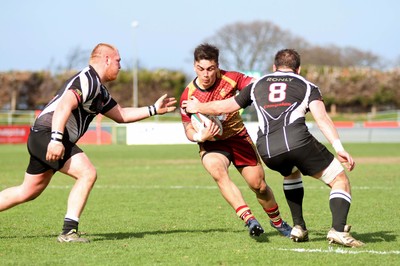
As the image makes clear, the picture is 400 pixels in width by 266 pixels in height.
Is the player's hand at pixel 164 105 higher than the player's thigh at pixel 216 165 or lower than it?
higher

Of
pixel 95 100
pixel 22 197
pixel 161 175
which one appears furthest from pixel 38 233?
pixel 161 175

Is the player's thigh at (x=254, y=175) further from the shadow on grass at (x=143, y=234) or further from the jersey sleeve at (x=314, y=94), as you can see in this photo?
the jersey sleeve at (x=314, y=94)

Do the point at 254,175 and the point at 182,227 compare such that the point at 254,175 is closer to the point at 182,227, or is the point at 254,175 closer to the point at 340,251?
the point at 182,227

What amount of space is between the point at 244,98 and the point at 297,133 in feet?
2.30

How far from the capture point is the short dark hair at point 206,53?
8758 mm

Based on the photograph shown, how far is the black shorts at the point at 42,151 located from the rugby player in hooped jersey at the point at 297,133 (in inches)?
79.3

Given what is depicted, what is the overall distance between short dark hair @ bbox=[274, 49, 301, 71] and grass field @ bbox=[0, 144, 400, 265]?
1.89 metres

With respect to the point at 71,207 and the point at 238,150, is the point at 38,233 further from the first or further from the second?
the point at 238,150

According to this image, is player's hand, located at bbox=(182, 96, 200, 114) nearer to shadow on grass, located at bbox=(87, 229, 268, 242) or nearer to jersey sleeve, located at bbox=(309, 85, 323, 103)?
jersey sleeve, located at bbox=(309, 85, 323, 103)

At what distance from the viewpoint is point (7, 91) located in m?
62.6

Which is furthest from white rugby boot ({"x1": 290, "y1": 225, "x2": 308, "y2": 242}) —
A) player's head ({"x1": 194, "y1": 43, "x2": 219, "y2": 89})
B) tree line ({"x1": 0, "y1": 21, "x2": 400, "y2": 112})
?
tree line ({"x1": 0, "y1": 21, "x2": 400, "y2": 112})

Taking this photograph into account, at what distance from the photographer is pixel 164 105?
9.43 metres

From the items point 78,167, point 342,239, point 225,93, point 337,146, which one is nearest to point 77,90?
point 78,167

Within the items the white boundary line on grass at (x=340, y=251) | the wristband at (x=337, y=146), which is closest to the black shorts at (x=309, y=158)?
the wristband at (x=337, y=146)
